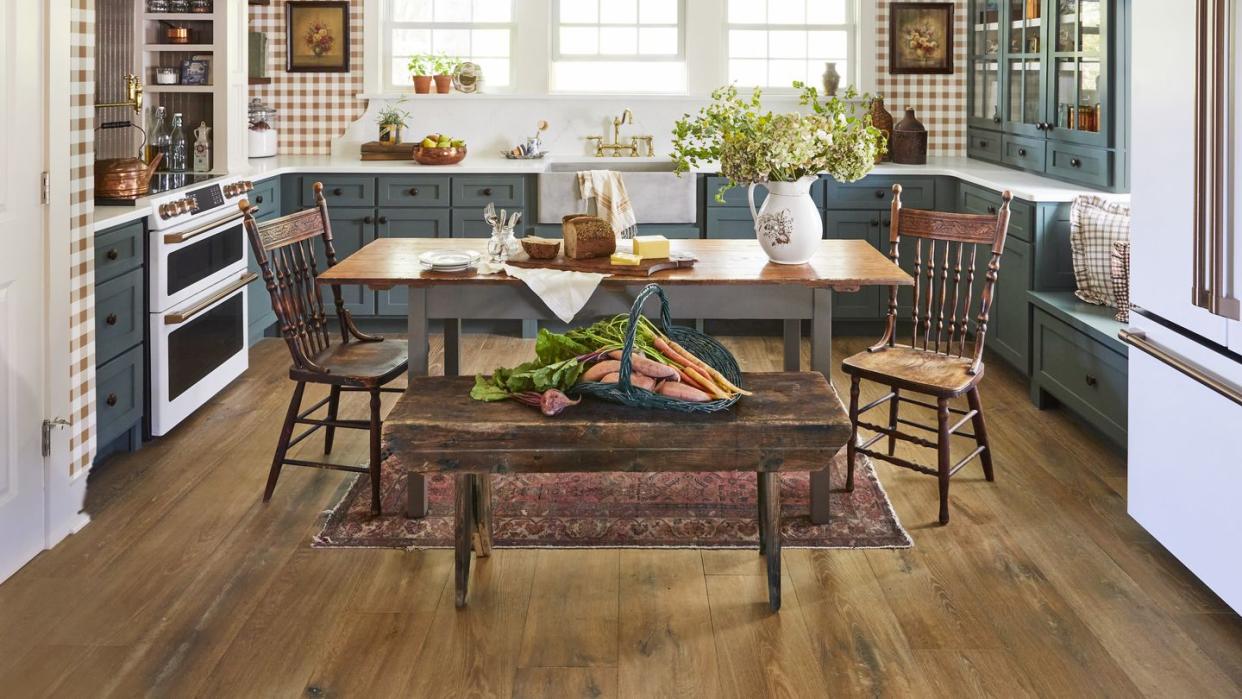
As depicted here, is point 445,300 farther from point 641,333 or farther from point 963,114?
point 963,114

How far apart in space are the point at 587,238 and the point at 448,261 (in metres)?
0.46

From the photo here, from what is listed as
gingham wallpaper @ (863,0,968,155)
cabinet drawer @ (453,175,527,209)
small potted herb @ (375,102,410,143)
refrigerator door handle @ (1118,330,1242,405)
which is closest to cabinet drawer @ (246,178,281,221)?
small potted herb @ (375,102,410,143)

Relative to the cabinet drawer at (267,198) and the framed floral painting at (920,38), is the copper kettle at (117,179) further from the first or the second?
the framed floral painting at (920,38)

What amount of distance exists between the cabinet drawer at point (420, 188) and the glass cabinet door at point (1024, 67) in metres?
2.93

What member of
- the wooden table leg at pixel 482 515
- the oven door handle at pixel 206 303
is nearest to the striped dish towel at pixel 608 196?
the oven door handle at pixel 206 303

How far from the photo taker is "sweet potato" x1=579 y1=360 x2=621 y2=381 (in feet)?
9.67

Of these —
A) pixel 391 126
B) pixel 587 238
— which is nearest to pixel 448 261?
pixel 587 238

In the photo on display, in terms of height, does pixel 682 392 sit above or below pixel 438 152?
below

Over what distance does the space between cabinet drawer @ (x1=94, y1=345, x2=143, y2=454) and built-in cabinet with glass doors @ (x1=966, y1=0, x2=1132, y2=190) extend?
383 cm

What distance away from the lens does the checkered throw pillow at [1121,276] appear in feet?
14.4

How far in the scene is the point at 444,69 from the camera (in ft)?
23.0

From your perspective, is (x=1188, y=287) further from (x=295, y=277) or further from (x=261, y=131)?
(x=261, y=131)

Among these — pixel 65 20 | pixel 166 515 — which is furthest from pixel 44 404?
pixel 65 20

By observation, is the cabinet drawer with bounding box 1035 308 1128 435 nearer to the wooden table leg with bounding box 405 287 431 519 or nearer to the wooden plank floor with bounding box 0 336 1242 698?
the wooden plank floor with bounding box 0 336 1242 698
